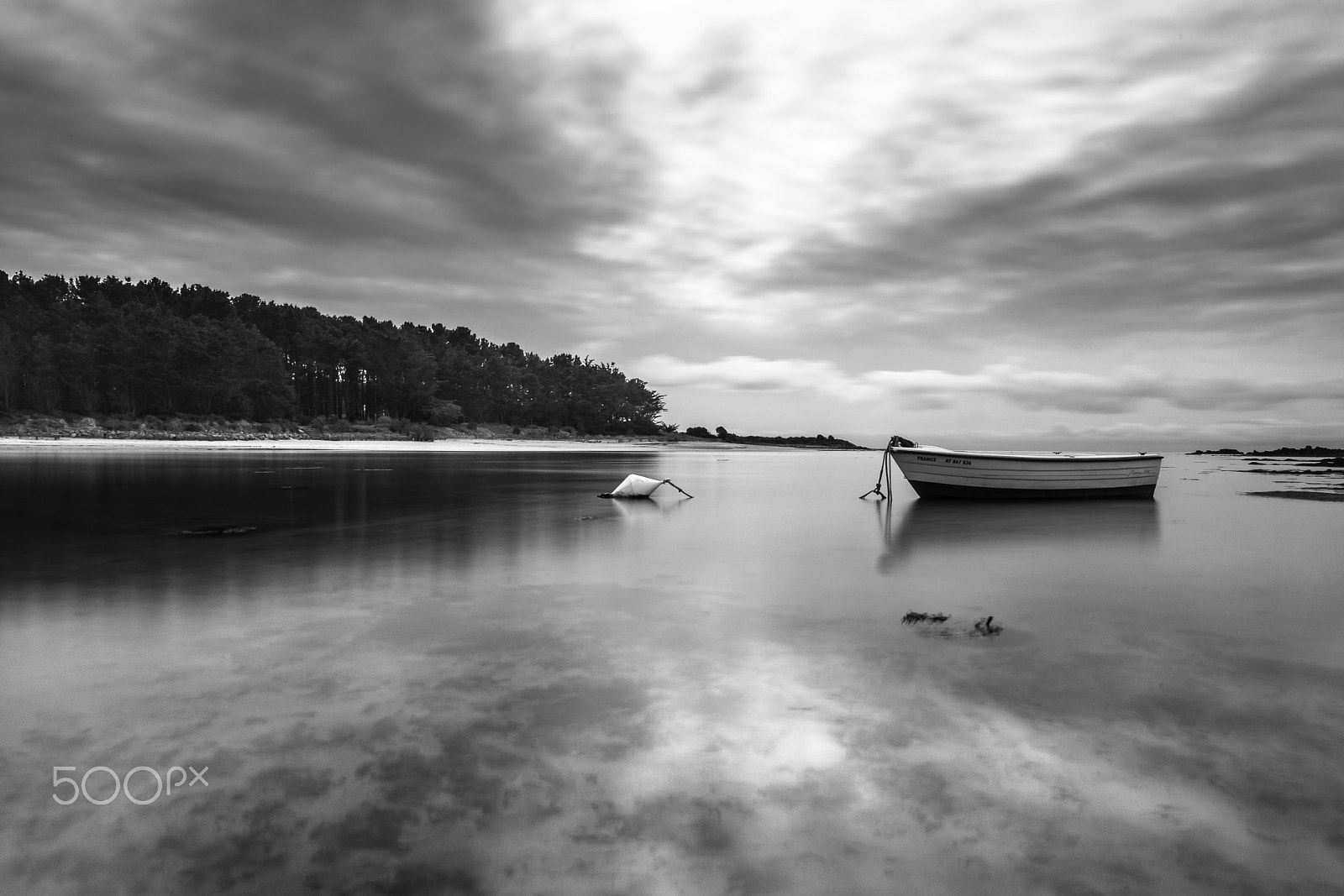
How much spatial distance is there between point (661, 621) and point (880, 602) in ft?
9.98

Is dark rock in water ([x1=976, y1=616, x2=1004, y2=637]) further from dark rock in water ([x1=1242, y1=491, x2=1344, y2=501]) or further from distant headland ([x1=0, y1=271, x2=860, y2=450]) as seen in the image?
distant headland ([x1=0, y1=271, x2=860, y2=450])

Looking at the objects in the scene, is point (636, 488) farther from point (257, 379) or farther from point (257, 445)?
point (257, 379)

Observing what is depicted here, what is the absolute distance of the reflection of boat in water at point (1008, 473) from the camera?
968 inches

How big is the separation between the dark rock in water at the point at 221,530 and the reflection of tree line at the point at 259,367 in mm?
77268

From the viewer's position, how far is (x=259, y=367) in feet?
283

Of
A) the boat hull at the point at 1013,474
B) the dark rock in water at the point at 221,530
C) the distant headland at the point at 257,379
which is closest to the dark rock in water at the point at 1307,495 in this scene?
the boat hull at the point at 1013,474

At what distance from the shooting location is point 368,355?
97062 millimetres

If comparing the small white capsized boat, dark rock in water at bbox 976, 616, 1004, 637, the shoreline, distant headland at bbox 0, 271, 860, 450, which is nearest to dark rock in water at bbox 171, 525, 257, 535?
the small white capsized boat

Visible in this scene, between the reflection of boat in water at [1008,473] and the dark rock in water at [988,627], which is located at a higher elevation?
the reflection of boat in water at [1008,473]

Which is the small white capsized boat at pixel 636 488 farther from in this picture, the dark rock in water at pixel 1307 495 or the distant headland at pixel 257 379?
the distant headland at pixel 257 379

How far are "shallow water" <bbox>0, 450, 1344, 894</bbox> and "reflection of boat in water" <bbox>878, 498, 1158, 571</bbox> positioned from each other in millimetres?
3075

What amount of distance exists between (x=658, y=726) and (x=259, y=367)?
96.3 metres

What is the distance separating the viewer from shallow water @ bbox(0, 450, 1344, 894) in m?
3.22

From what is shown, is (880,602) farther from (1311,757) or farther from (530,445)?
(530,445)
